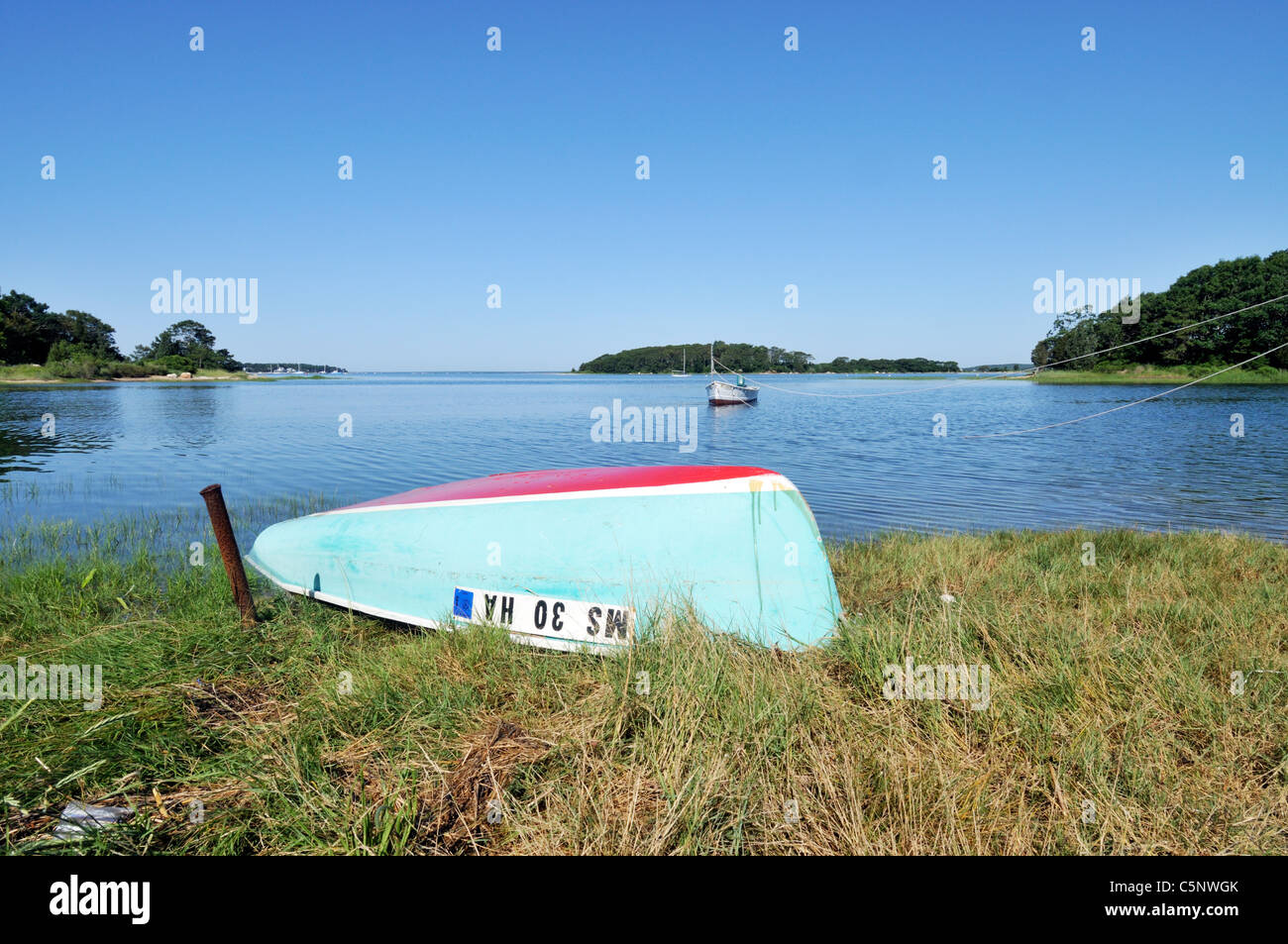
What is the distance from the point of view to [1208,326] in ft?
209

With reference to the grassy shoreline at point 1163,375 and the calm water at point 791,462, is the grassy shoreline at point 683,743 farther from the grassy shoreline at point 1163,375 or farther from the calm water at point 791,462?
the grassy shoreline at point 1163,375

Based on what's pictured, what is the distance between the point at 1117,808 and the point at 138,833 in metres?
3.63

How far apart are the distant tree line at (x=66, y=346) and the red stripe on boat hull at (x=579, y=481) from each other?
7725cm

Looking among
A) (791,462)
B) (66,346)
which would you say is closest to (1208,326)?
(791,462)

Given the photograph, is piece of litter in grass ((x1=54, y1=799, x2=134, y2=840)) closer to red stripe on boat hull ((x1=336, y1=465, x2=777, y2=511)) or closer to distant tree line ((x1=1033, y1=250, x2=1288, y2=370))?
red stripe on boat hull ((x1=336, y1=465, x2=777, y2=511))

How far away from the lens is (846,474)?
15383 millimetres

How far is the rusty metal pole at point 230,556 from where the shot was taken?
5082 mm

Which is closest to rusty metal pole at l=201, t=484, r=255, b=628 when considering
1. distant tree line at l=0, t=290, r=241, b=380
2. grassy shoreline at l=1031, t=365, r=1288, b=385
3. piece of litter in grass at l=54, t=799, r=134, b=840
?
piece of litter in grass at l=54, t=799, r=134, b=840

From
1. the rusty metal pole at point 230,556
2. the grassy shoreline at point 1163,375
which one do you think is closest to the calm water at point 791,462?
the rusty metal pole at point 230,556

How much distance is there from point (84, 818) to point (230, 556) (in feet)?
9.74

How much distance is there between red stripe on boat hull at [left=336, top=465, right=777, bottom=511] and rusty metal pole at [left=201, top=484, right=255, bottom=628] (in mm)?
1243

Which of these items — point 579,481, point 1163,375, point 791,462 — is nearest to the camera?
point 579,481

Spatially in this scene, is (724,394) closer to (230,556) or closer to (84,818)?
(230,556)
